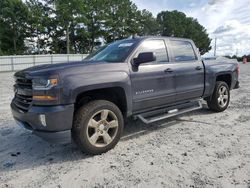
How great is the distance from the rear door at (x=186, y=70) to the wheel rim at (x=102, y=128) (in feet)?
5.48

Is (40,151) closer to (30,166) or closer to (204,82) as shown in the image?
(30,166)

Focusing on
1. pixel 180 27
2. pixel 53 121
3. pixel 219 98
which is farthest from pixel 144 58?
pixel 180 27

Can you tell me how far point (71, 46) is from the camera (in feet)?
159

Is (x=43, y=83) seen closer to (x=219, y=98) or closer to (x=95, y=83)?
(x=95, y=83)

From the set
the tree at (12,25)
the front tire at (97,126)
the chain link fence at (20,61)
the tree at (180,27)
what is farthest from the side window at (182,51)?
the tree at (180,27)

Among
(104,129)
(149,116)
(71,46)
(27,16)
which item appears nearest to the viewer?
(104,129)

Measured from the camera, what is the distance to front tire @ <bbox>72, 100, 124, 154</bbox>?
13.3ft

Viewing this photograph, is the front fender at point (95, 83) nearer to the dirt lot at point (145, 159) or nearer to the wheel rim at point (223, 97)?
the dirt lot at point (145, 159)

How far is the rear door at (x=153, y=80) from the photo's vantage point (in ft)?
15.4

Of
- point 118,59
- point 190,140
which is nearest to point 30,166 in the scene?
point 118,59

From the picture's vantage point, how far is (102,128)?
14.1ft

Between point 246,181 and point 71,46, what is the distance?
4718 cm

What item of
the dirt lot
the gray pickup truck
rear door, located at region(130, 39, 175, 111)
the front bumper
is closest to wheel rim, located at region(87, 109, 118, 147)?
the gray pickup truck

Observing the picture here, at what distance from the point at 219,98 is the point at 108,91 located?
11.1ft
